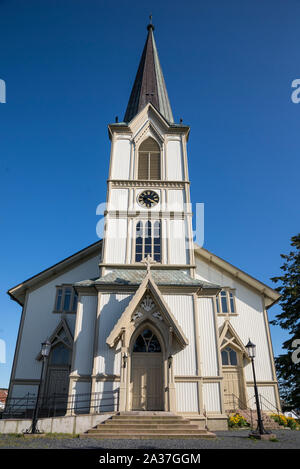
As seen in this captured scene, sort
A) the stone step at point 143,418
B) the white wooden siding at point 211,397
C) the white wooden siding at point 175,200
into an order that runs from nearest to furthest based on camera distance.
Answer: the stone step at point 143,418 < the white wooden siding at point 211,397 < the white wooden siding at point 175,200

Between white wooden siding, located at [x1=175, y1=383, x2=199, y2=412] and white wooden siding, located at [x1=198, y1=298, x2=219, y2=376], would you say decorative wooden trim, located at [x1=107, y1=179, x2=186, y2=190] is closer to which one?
white wooden siding, located at [x1=198, y1=298, x2=219, y2=376]

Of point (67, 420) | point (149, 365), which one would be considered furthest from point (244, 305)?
point (67, 420)

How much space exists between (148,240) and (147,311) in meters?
5.51

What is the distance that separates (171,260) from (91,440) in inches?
425

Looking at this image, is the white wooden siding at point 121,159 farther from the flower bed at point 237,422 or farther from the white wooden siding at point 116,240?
the flower bed at point 237,422

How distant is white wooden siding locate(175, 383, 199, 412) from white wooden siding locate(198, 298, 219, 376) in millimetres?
1165

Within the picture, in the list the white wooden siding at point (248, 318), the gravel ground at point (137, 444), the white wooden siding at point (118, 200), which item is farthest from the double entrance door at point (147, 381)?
the white wooden siding at point (118, 200)

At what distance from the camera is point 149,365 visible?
15734 millimetres

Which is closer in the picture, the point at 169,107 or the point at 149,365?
the point at 149,365

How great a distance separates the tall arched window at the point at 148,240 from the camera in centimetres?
1989

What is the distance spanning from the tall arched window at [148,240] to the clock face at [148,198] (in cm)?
142

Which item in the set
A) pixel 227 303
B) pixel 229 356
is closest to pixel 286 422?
pixel 229 356

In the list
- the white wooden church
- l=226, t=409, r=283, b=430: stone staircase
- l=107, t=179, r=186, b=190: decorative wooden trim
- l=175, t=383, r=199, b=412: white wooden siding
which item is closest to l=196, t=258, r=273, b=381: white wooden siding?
the white wooden church
